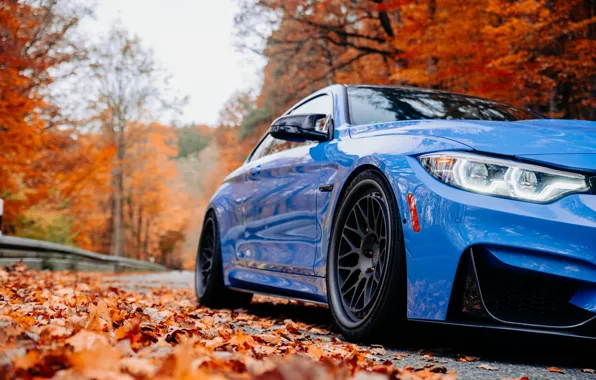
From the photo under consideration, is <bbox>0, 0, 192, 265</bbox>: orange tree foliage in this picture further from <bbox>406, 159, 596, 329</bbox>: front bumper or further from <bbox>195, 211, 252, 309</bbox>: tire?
<bbox>406, 159, 596, 329</bbox>: front bumper

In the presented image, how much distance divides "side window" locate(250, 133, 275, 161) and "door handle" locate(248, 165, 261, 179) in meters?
0.17

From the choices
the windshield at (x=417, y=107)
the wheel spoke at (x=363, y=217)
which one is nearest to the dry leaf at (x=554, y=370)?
the wheel spoke at (x=363, y=217)

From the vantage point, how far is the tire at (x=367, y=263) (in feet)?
11.6

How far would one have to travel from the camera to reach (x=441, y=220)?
3.29 metres

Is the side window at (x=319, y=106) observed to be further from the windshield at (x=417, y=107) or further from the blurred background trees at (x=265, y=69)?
the blurred background trees at (x=265, y=69)

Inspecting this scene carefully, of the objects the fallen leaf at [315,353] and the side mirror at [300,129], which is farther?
the side mirror at [300,129]

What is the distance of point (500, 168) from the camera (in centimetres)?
324

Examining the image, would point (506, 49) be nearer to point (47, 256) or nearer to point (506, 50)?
point (506, 50)

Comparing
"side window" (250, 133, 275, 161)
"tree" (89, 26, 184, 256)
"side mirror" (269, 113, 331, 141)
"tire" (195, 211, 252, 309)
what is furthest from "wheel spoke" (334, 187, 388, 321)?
"tree" (89, 26, 184, 256)

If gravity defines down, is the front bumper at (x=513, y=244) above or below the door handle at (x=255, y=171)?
below

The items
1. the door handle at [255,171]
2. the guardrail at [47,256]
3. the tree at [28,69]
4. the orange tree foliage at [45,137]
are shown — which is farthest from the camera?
the orange tree foliage at [45,137]

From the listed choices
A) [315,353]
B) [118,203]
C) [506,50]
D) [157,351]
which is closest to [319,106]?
[315,353]

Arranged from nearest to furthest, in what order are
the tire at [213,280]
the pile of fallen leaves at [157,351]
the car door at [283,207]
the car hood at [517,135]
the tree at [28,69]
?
the pile of fallen leaves at [157,351] < the car hood at [517,135] < the car door at [283,207] < the tire at [213,280] < the tree at [28,69]

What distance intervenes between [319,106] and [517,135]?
213 centimetres
